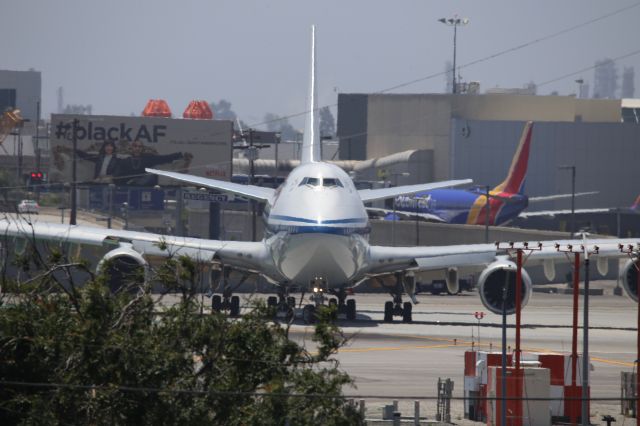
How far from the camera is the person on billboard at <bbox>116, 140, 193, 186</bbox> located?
100 m

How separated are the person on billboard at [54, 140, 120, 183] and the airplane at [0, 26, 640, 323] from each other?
1822 inches

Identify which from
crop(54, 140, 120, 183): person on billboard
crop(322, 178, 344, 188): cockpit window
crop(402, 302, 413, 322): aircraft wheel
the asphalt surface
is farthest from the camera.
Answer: crop(54, 140, 120, 183): person on billboard

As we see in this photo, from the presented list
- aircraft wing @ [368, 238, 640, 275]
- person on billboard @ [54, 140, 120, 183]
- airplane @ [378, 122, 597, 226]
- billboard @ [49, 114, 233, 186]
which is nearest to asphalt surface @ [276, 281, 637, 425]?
aircraft wing @ [368, 238, 640, 275]

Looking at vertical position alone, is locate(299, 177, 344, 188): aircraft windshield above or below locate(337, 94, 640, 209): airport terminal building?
below

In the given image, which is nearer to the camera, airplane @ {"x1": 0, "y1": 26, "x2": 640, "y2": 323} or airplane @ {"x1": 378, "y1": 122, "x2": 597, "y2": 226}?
airplane @ {"x1": 0, "y1": 26, "x2": 640, "y2": 323}

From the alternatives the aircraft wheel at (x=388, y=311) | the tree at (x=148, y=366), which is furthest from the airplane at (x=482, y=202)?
the tree at (x=148, y=366)

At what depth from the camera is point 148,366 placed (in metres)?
20.8

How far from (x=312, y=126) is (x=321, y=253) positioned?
50.4 feet

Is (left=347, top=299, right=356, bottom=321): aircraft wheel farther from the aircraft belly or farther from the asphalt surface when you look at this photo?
the aircraft belly

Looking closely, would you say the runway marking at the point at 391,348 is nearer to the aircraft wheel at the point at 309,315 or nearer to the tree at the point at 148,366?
the aircraft wheel at the point at 309,315

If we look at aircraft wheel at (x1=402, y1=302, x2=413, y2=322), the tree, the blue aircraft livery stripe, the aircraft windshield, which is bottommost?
aircraft wheel at (x1=402, y1=302, x2=413, y2=322)

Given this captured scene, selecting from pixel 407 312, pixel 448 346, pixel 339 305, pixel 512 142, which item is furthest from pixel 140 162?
pixel 448 346

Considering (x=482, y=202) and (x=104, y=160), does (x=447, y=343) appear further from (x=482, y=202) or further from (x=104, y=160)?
(x=482, y=202)

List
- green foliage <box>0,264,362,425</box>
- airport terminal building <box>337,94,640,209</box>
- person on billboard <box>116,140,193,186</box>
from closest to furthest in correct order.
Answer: green foliage <box>0,264,362,425</box>
person on billboard <box>116,140,193,186</box>
airport terminal building <box>337,94,640,209</box>
